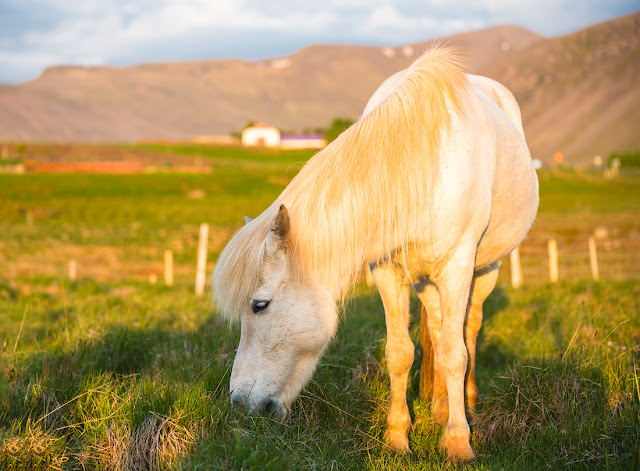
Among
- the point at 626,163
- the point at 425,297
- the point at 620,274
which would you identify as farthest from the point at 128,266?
the point at 626,163

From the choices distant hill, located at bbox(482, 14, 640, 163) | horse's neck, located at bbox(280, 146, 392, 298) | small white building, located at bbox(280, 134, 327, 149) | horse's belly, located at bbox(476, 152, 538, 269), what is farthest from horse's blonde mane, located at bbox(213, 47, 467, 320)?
small white building, located at bbox(280, 134, 327, 149)

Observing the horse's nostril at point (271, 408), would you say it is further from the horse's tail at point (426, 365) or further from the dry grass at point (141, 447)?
the horse's tail at point (426, 365)

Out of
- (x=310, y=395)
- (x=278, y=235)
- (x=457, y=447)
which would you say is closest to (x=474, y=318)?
(x=457, y=447)

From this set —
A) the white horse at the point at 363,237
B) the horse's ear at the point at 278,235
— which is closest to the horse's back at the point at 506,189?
the white horse at the point at 363,237

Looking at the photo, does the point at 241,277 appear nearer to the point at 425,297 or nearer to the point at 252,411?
the point at 252,411

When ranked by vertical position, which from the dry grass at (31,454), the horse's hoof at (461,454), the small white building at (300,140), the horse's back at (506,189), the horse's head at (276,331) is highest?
the horse's back at (506,189)

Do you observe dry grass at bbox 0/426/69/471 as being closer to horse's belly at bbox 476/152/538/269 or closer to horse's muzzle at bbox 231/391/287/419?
horse's muzzle at bbox 231/391/287/419

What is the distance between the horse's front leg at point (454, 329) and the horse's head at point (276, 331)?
706 mm

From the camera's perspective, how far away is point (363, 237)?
127 inches

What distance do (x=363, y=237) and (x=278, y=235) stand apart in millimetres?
507

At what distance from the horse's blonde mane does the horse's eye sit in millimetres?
49

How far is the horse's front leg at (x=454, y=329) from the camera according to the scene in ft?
11.0

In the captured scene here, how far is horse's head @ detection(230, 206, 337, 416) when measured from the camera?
125 inches

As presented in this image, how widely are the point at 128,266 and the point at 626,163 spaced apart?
8533 centimetres
